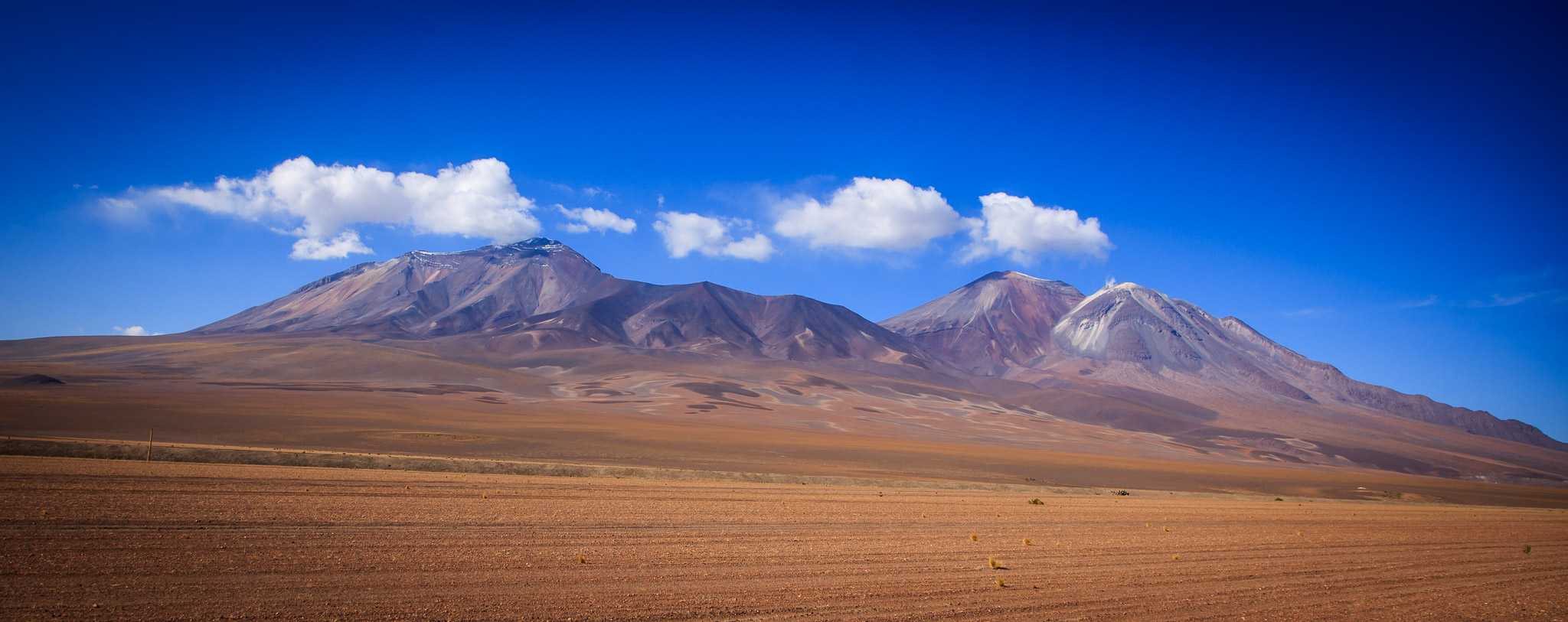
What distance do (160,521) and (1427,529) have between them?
32137 millimetres

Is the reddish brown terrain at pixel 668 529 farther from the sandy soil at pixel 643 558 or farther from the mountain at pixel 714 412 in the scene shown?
the mountain at pixel 714 412

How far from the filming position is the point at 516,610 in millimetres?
8172

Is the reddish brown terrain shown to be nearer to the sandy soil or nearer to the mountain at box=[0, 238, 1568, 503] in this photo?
the sandy soil

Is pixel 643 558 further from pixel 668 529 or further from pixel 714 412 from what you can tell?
pixel 714 412

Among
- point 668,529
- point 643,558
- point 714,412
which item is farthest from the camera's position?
point 714,412

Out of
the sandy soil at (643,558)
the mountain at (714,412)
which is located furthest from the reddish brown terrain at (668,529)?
the mountain at (714,412)

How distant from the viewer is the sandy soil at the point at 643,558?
8391 millimetres

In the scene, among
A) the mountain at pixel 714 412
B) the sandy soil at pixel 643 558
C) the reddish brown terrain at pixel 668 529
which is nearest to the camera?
the sandy soil at pixel 643 558

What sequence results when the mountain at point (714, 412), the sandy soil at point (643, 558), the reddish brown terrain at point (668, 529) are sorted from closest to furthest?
the sandy soil at point (643, 558)
the reddish brown terrain at point (668, 529)
the mountain at point (714, 412)

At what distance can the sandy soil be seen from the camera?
8.39m

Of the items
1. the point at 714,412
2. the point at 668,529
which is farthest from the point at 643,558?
the point at 714,412

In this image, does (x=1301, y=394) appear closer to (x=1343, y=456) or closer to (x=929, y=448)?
(x=1343, y=456)

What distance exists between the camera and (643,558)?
36.2 ft

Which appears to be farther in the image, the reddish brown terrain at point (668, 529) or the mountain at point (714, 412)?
the mountain at point (714, 412)
